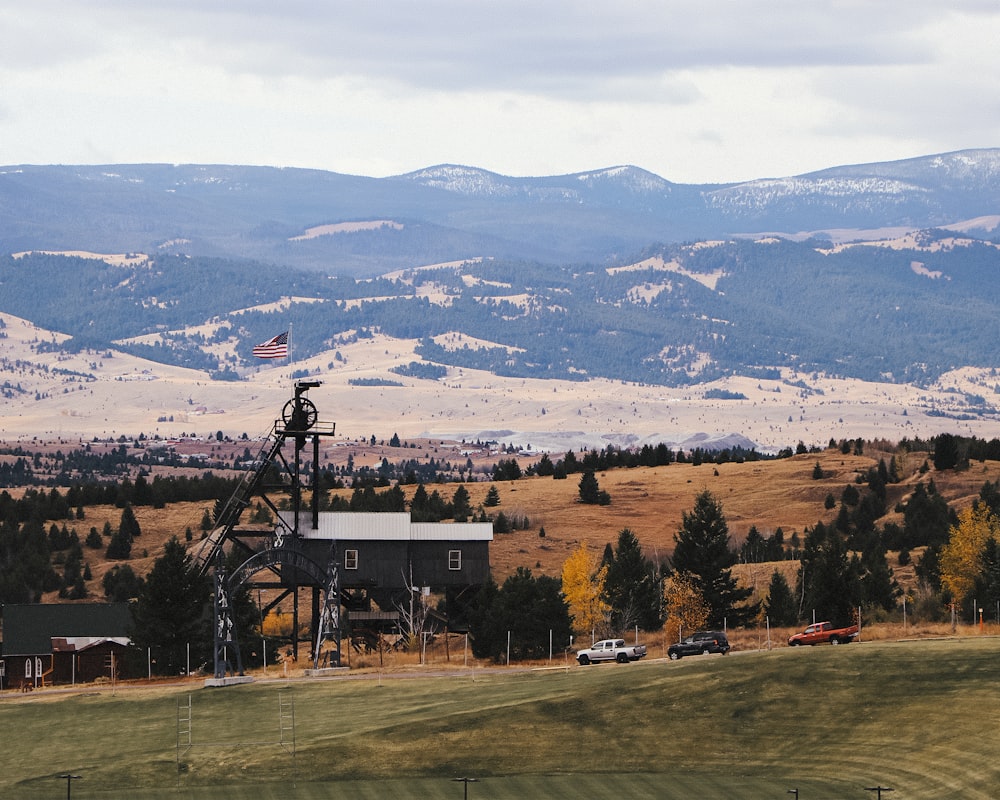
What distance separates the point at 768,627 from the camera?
95.3m

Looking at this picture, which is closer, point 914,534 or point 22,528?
point 914,534

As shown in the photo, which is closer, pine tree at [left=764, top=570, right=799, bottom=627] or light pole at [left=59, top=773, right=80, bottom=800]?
light pole at [left=59, top=773, right=80, bottom=800]

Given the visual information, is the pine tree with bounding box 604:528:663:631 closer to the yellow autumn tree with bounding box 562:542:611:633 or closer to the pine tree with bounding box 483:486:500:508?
the yellow autumn tree with bounding box 562:542:611:633

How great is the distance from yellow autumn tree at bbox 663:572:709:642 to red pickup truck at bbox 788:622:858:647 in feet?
44.7

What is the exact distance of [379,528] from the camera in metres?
105

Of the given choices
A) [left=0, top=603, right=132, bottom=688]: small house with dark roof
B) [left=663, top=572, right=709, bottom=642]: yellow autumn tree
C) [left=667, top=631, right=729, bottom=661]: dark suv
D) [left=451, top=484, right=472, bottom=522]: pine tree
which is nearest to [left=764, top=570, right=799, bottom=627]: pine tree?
[left=663, top=572, right=709, bottom=642]: yellow autumn tree

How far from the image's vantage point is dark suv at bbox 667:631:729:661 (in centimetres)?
8675

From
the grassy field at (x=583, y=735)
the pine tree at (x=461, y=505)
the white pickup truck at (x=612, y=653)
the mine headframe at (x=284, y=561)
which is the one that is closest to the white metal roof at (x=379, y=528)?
the mine headframe at (x=284, y=561)

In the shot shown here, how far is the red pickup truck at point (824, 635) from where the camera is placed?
86.1 meters

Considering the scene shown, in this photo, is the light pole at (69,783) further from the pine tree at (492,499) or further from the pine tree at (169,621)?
the pine tree at (492,499)

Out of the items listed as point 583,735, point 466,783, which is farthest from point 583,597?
point 466,783

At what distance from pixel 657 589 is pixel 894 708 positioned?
4040cm

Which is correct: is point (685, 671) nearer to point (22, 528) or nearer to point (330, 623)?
point (330, 623)

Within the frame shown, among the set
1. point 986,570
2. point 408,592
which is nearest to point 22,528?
point 408,592
